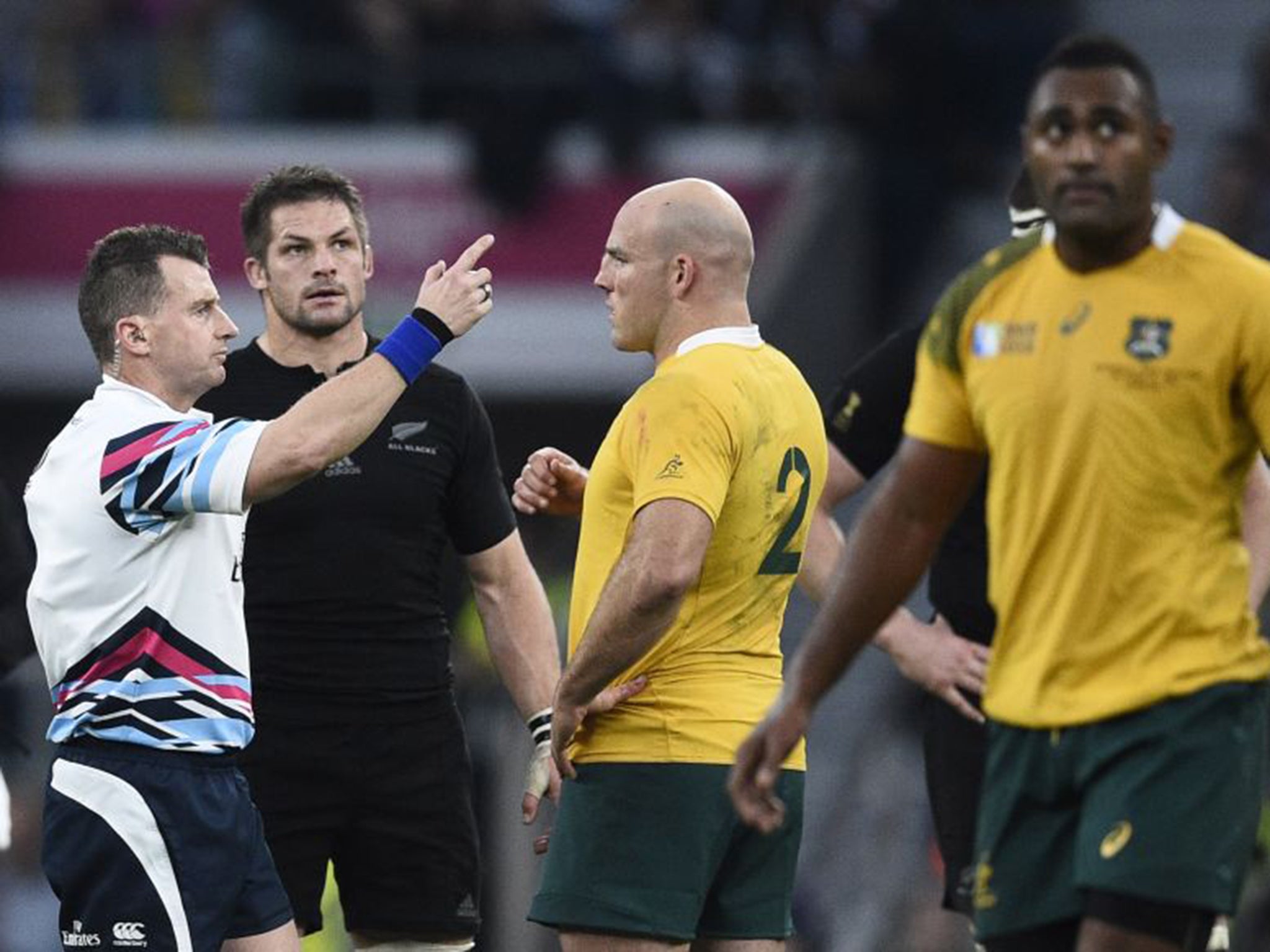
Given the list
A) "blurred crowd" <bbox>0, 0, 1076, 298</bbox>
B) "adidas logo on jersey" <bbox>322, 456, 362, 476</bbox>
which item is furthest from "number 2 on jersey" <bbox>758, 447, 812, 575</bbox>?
"blurred crowd" <bbox>0, 0, 1076, 298</bbox>

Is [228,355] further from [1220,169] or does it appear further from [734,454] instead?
[1220,169]

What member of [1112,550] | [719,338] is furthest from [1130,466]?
[719,338]

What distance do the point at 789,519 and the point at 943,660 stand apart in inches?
22.0

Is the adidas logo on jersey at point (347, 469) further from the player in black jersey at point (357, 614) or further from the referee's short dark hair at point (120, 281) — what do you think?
the referee's short dark hair at point (120, 281)

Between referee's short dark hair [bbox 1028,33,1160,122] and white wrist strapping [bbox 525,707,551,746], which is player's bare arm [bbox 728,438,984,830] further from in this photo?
white wrist strapping [bbox 525,707,551,746]

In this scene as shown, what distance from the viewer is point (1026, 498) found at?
493 centimetres

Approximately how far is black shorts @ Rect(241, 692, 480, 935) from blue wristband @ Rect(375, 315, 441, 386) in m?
1.27

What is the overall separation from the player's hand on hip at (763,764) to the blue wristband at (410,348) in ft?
5.01

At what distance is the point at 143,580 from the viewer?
6059mm

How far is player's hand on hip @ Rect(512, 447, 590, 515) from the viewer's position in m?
6.82

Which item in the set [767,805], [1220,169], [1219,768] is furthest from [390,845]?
[1220,169]

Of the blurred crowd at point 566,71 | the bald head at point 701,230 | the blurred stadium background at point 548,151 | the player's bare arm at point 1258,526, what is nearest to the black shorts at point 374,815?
the bald head at point 701,230

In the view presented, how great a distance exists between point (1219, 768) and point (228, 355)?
11.2ft

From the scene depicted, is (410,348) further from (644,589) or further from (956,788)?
(956,788)
